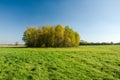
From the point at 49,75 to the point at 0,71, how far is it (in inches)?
207

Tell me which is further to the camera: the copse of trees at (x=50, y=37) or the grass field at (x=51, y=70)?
the copse of trees at (x=50, y=37)

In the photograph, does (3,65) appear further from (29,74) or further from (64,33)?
(64,33)

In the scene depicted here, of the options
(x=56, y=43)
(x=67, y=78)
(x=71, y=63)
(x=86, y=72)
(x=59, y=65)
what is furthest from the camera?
(x=56, y=43)

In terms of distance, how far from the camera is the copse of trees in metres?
75.7

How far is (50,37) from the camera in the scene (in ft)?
249

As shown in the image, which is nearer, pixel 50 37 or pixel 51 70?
pixel 51 70

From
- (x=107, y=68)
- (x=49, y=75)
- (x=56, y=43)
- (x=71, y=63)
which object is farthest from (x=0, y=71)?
(x=56, y=43)

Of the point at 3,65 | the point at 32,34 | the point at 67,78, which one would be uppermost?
the point at 32,34

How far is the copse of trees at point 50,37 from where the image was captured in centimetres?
7569

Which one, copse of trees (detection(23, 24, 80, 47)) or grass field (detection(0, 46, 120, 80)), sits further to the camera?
copse of trees (detection(23, 24, 80, 47))

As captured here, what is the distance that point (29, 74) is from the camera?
17266 millimetres

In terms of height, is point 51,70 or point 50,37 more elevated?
point 50,37

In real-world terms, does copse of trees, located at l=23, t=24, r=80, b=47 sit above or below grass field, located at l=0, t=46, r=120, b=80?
above

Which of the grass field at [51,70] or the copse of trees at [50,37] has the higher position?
the copse of trees at [50,37]
